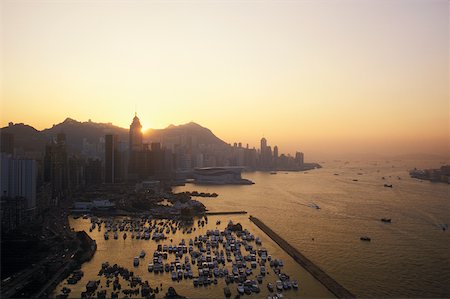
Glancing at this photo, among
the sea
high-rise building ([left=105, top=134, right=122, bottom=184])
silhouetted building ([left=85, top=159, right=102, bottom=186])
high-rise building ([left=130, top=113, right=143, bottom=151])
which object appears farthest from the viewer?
high-rise building ([left=130, top=113, right=143, bottom=151])

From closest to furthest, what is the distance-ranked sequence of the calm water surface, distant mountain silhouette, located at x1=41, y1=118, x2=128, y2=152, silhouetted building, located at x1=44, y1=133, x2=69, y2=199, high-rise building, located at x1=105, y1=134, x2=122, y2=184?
the calm water surface < silhouetted building, located at x1=44, y1=133, x2=69, y2=199 < high-rise building, located at x1=105, y1=134, x2=122, y2=184 < distant mountain silhouette, located at x1=41, y1=118, x2=128, y2=152

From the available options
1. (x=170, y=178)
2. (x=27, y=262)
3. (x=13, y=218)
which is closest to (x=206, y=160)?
(x=170, y=178)

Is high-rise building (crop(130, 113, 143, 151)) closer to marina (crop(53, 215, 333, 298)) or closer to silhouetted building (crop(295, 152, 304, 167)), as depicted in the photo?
silhouetted building (crop(295, 152, 304, 167))

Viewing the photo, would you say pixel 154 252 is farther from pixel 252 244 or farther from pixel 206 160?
pixel 206 160

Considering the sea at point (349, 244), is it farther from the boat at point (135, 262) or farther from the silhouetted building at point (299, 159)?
Result: the silhouetted building at point (299, 159)

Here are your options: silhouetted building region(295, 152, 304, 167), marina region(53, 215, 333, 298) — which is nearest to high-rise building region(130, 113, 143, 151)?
silhouetted building region(295, 152, 304, 167)
